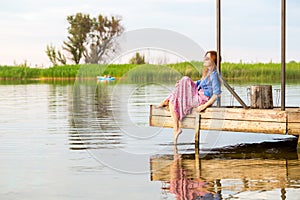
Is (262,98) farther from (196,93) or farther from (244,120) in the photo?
(196,93)

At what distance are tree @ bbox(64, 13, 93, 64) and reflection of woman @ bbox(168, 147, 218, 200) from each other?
34.4m

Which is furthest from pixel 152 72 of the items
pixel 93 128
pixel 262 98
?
pixel 93 128

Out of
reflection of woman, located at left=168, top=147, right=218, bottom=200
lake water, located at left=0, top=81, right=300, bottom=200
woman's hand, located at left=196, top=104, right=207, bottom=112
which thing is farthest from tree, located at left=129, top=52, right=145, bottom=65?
reflection of woman, located at left=168, top=147, right=218, bottom=200

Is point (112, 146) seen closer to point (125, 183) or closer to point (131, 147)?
A: point (131, 147)

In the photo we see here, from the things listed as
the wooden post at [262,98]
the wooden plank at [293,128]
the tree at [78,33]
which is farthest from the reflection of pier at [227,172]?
the tree at [78,33]

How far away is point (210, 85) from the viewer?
27.2 feet

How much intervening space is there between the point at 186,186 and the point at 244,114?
246 cm

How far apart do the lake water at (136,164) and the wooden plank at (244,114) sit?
1.38 ft

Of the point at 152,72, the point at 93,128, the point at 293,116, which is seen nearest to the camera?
the point at 293,116

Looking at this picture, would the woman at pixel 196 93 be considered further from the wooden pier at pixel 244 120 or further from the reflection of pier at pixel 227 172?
the reflection of pier at pixel 227 172

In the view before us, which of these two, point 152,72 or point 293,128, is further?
point 152,72

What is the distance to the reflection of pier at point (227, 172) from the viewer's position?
577 cm

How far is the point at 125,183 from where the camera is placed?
5.98 meters

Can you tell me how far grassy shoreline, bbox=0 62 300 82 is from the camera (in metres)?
8.73
